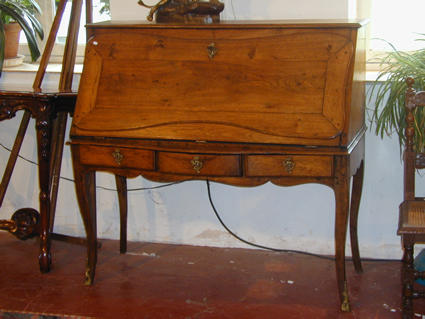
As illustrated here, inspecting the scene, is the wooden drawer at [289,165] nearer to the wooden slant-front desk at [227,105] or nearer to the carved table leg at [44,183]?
the wooden slant-front desk at [227,105]

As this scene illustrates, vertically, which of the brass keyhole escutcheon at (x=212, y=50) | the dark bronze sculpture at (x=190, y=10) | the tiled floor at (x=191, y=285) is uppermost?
the dark bronze sculpture at (x=190, y=10)

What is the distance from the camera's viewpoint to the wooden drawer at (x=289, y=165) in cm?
231

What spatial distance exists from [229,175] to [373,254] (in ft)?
3.19

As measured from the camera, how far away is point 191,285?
2768 mm

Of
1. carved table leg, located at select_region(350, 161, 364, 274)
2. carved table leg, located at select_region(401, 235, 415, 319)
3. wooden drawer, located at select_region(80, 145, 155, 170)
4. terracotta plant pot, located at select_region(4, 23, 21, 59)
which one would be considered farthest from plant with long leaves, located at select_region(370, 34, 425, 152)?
terracotta plant pot, located at select_region(4, 23, 21, 59)

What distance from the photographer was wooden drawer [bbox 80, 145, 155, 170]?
2471mm

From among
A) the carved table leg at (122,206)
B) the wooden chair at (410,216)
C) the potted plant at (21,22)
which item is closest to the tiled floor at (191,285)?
the carved table leg at (122,206)

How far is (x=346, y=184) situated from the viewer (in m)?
2.31

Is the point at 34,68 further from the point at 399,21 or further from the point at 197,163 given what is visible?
the point at 399,21

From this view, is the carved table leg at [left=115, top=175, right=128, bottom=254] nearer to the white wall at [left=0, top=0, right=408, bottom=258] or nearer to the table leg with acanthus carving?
the white wall at [left=0, top=0, right=408, bottom=258]

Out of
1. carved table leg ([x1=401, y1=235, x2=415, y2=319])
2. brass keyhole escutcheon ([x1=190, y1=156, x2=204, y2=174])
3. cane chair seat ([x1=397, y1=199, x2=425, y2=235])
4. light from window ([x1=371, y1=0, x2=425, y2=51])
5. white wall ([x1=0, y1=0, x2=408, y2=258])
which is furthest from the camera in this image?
light from window ([x1=371, y1=0, x2=425, y2=51])

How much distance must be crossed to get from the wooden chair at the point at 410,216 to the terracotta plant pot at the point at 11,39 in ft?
6.74

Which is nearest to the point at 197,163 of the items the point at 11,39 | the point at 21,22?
the point at 21,22

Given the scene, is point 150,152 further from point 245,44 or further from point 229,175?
point 245,44
